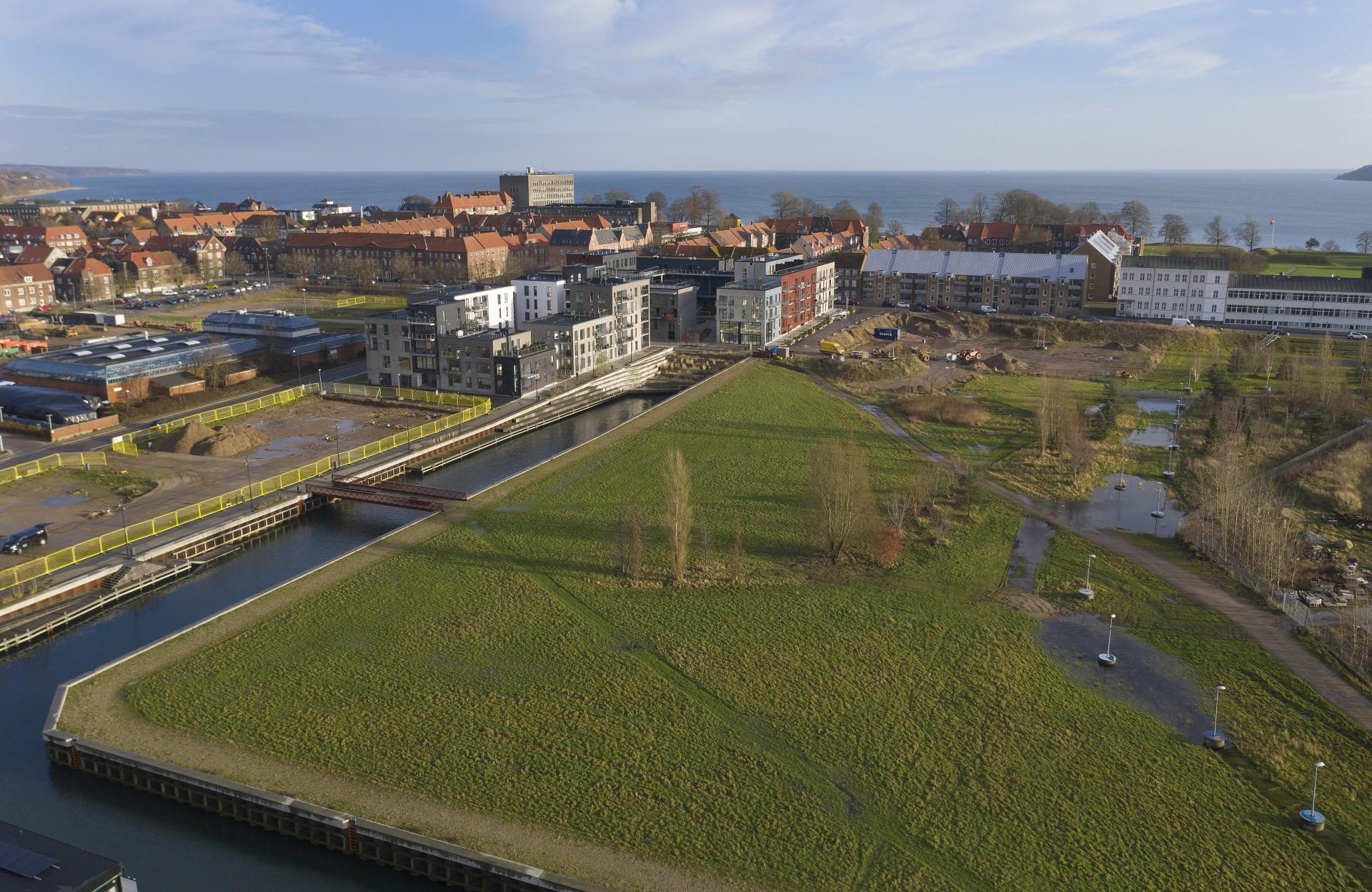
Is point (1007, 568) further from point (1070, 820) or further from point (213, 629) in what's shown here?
point (213, 629)

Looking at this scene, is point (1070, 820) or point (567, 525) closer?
point (1070, 820)

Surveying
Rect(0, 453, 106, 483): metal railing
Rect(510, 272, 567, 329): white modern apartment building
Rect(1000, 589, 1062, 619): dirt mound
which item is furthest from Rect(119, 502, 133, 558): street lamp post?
Rect(510, 272, 567, 329): white modern apartment building

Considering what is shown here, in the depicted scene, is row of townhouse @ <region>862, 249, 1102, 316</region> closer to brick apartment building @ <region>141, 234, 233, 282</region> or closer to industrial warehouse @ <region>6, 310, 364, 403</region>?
industrial warehouse @ <region>6, 310, 364, 403</region>

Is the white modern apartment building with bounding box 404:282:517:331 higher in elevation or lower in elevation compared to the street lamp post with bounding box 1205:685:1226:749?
higher

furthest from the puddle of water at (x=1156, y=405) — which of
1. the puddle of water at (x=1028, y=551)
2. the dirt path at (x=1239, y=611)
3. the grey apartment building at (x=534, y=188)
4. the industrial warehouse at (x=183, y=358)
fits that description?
the grey apartment building at (x=534, y=188)

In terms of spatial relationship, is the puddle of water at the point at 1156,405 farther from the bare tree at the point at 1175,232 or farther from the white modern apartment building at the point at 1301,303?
the bare tree at the point at 1175,232

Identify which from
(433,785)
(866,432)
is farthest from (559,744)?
(866,432)
